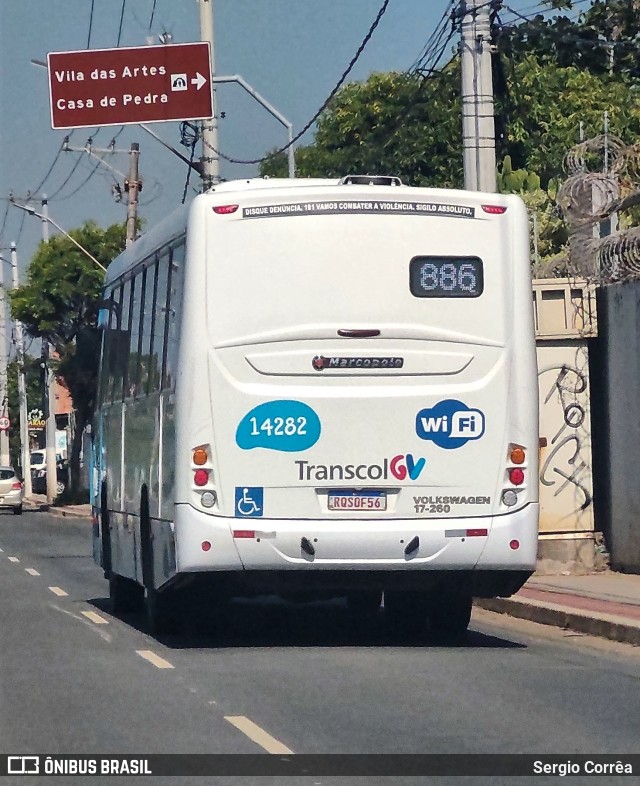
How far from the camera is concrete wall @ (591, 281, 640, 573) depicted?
65.8 feet

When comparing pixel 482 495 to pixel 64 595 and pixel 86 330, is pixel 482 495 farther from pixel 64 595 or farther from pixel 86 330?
pixel 64 595

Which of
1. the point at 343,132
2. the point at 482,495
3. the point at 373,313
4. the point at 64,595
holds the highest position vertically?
the point at 343,132

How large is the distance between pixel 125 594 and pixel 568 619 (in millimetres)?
4761

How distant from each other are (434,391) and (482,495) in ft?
2.79

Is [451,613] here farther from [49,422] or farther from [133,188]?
[49,422]

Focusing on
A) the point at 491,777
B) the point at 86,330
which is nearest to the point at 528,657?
the point at 491,777

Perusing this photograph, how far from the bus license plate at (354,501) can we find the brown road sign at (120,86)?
19.6 meters

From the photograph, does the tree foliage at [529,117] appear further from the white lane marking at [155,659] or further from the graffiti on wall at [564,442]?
the white lane marking at [155,659]

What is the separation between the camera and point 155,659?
13.5 metres

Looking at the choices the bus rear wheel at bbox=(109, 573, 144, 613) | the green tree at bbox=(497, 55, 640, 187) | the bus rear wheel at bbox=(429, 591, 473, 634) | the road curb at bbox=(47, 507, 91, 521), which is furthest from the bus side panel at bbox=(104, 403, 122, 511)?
the green tree at bbox=(497, 55, 640, 187)

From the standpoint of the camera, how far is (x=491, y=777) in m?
8.48

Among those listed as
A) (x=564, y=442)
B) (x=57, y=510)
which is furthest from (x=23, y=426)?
(x=564, y=442)

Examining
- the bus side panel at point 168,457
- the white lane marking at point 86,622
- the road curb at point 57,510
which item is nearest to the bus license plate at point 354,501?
the bus side panel at point 168,457

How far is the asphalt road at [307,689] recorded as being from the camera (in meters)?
9.55
